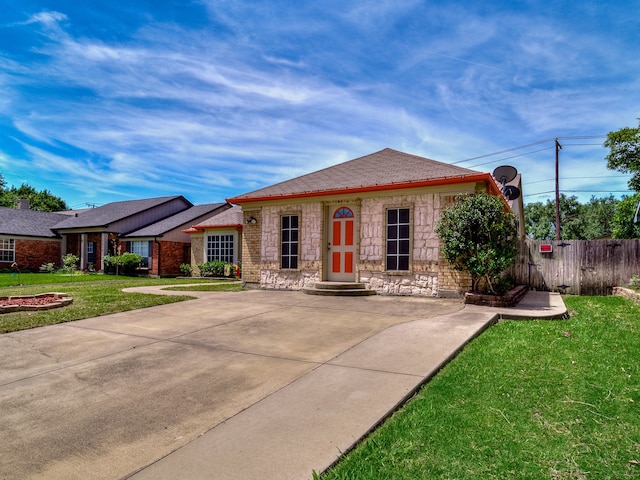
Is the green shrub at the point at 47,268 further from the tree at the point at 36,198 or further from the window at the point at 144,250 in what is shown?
the tree at the point at 36,198

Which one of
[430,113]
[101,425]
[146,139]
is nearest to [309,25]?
[430,113]

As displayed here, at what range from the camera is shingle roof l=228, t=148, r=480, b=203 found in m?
10.6

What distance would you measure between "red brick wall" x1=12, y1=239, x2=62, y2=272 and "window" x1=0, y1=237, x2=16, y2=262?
0.76 feet

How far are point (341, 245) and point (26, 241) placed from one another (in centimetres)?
2571

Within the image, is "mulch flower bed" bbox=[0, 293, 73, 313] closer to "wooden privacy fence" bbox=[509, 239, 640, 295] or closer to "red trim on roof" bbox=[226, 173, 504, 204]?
"red trim on roof" bbox=[226, 173, 504, 204]

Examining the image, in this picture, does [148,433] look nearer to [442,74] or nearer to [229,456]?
[229,456]

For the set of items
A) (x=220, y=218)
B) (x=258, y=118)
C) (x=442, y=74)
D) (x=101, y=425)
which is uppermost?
(x=442, y=74)

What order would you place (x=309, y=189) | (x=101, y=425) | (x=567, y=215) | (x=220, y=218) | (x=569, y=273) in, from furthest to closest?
(x=567, y=215)
(x=220, y=218)
(x=569, y=273)
(x=309, y=189)
(x=101, y=425)

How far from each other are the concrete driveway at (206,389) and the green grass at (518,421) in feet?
0.76

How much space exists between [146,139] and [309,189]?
12323 mm

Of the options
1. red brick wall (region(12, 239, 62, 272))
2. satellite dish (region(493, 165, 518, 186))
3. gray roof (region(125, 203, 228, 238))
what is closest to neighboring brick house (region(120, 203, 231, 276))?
gray roof (region(125, 203, 228, 238))

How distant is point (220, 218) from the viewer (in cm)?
2208

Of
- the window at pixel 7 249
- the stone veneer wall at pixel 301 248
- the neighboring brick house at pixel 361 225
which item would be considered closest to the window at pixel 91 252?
the window at pixel 7 249

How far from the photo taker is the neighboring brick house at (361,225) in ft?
33.1
